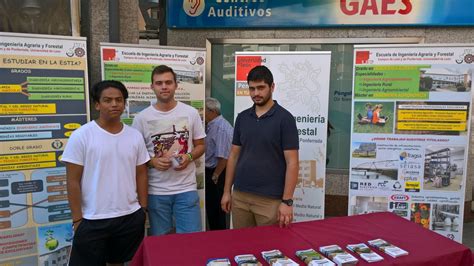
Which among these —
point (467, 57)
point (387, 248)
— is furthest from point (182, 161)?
point (467, 57)

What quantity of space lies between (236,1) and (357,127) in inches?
91.8

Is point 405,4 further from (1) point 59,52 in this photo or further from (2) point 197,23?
(1) point 59,52

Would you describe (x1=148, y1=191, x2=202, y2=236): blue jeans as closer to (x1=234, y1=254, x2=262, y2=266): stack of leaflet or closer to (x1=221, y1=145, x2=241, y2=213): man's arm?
(x1=221, y1=145, x2=241, y2=213): man's arm

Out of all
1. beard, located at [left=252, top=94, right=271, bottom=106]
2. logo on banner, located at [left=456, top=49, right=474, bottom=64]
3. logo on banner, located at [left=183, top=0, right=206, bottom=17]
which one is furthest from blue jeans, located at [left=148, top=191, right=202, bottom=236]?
logo on banner, located at [left=183, top=0, right=206, bottom=17]

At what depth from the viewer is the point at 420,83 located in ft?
10.5

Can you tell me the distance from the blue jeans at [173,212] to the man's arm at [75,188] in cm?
55

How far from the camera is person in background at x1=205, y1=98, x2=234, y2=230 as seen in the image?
359 cm

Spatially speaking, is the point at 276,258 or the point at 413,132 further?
the point at 413,132

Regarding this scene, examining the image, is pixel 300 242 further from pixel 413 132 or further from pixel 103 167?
pixel 413 132

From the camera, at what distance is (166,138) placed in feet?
8.41

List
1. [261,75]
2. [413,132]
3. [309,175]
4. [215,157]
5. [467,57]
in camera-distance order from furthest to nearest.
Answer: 1. [215,157]
2. [309,175]
3. [413,132]
4. [467,57]
5. [261,75]

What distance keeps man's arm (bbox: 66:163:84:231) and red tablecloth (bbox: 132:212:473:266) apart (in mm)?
515

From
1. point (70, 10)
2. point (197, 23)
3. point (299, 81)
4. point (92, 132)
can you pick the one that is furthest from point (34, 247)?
point (197, 23)

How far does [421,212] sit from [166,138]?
94.1 inches
